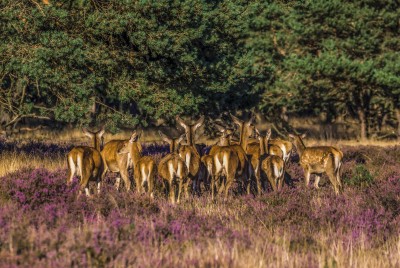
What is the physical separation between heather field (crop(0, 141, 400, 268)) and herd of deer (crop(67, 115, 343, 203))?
642 millimetres

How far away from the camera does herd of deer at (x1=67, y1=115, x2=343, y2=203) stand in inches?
533

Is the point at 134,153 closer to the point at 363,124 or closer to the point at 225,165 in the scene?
the point at 225,165

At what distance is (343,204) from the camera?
11945 millimetres

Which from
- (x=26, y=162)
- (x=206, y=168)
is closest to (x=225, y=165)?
(x=206, y=168)

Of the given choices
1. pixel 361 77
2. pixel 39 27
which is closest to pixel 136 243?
pixel 39 27

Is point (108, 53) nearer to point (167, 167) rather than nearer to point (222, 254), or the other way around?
point (167, 167)

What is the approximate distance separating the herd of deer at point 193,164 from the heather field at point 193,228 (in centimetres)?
64

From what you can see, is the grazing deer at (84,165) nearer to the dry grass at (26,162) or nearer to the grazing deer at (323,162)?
the dry grass at (26,162)

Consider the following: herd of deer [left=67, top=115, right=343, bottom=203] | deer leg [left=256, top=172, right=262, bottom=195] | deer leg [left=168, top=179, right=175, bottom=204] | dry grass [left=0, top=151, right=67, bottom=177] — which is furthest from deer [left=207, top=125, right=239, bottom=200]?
dry grass [left=0, top=151, right=67, bottom=177]

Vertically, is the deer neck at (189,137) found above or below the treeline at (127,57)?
below

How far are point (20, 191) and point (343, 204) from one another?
17.3 ft

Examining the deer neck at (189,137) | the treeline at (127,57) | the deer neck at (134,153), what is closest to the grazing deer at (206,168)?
the deer neck at (189,137)

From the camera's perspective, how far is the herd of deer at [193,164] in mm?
13531

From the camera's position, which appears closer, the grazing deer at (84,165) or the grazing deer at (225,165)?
the grazing deer at (84,165)
